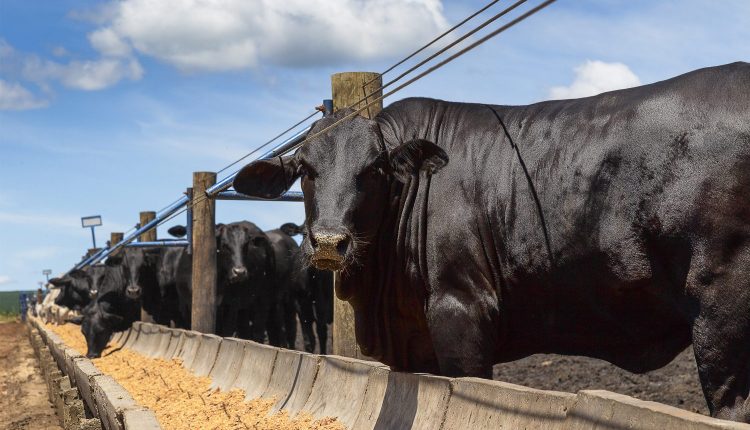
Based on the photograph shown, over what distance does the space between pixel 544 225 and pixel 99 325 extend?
15.3 meters

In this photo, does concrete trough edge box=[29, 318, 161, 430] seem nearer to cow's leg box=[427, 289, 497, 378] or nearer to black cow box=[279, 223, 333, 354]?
cow's leg box=[427, 289, 497, 378]

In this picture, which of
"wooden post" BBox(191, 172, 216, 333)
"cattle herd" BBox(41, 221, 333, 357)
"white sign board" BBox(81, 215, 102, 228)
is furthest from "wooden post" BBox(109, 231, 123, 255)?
"wooden post" BBox(191, 172, 216, 333)

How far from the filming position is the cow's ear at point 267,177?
7188 mm

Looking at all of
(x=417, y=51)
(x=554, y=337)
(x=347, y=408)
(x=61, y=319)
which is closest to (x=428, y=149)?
(x=417, y=51)

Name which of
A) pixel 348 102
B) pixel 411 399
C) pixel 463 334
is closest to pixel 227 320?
pixel 348 102

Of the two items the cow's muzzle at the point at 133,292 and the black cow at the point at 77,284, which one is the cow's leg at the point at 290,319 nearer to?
the cow's muzzle at the point at 133,292

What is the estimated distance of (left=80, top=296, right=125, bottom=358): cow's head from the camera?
19.5 meters

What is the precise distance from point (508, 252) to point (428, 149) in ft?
2.64

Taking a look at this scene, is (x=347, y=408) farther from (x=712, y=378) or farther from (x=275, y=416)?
(x=712, y=378)

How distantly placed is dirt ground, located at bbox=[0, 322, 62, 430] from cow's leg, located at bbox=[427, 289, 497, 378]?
6.38 metres

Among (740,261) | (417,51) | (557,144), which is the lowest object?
(740,261)

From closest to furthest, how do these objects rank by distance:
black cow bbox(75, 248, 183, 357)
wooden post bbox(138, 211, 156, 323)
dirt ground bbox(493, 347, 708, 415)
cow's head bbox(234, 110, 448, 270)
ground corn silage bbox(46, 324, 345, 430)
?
cow's head bbox(234, 110, 448, 270) < ground corn silage bbox(46, 324, 345, 430) < dirt ground bbox(493, 347, 708, 415) < black cow bbox(75, 248, 183, 357) < wooden post bbox(138, 211, 156, 323)

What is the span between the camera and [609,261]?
5.41 metres

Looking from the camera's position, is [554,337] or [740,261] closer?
[740,261]
